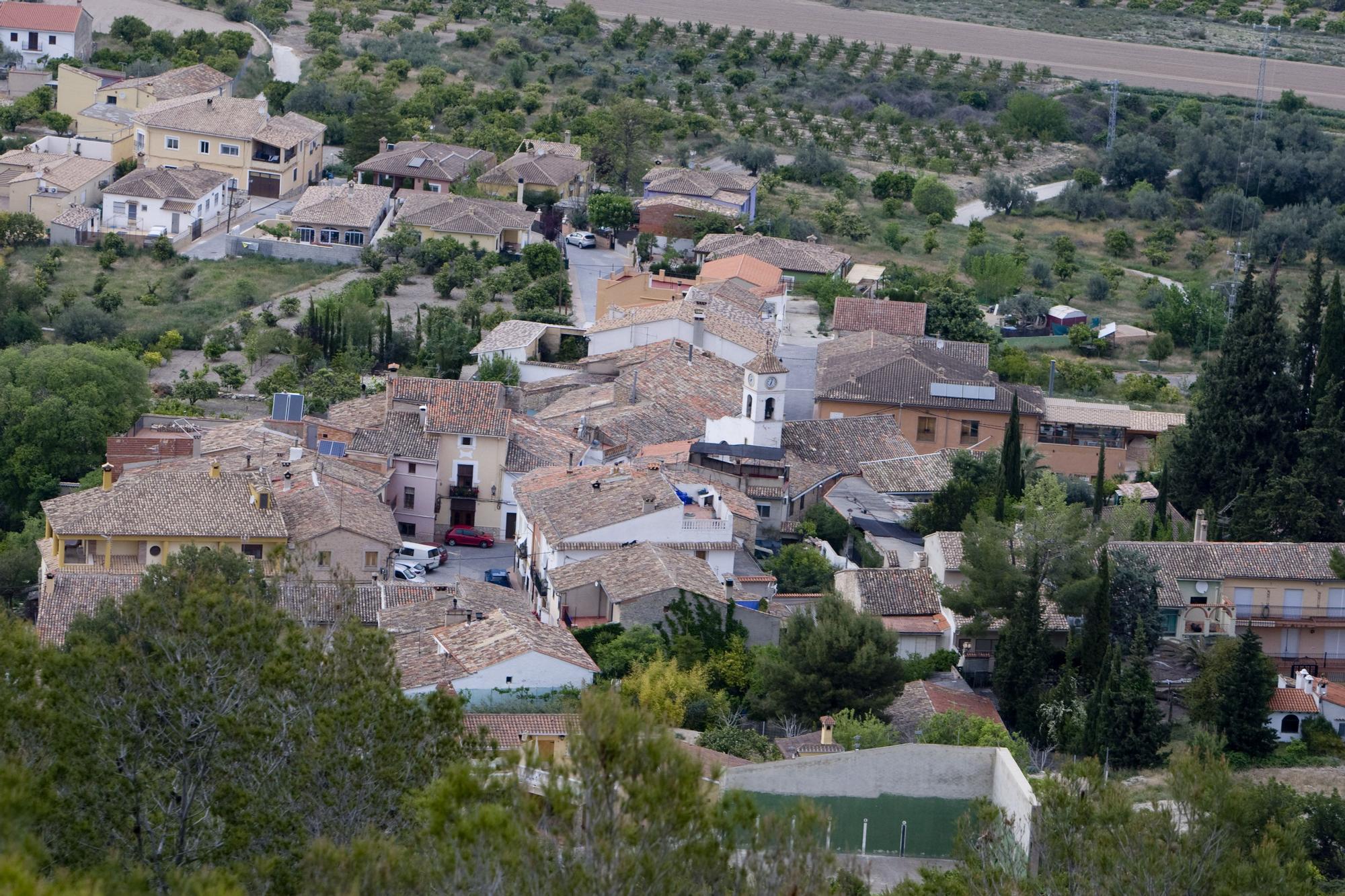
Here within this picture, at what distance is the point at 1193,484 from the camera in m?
50.4

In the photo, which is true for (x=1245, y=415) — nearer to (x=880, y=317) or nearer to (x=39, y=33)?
(x=880, y=317)

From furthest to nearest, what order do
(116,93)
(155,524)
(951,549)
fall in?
(116,93), (951,549), (155,524)

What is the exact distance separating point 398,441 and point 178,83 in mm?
39468

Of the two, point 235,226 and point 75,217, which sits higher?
point 75,217

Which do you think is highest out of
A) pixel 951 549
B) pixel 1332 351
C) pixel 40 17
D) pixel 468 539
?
pixel 40 17

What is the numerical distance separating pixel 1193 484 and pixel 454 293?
26.0m

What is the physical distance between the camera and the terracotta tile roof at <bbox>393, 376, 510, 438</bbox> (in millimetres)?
48531

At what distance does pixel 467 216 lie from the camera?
71.6m

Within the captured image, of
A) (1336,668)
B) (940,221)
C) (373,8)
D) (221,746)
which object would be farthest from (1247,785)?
(373,8)

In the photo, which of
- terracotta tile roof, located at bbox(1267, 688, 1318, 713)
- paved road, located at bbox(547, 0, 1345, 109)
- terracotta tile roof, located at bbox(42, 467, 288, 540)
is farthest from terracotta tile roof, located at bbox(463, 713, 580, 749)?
paved road, located at bbox(547, 0, 1345, 109)

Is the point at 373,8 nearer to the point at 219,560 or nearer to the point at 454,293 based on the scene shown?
the point at 454,293

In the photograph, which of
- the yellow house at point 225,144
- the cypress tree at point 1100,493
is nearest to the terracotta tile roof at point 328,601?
the cypress tree at point 1100,493

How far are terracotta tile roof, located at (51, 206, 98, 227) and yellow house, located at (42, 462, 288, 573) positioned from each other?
31.0 meters

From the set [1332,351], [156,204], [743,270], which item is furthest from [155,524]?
[156,204]
